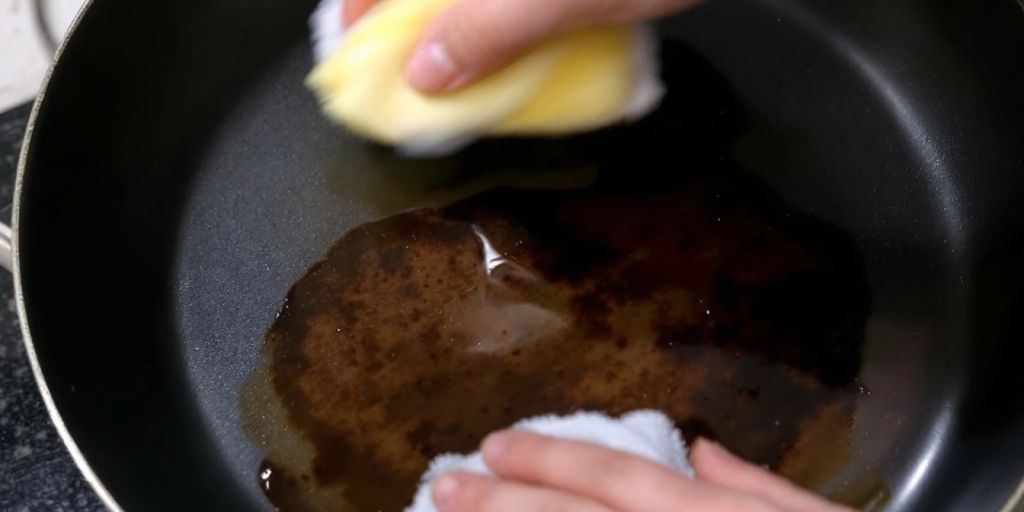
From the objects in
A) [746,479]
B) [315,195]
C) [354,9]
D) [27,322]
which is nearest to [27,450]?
[27,322]

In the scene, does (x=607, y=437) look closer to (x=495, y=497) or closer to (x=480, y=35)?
(x=495, y=497)

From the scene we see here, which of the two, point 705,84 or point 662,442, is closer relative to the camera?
point 662,442

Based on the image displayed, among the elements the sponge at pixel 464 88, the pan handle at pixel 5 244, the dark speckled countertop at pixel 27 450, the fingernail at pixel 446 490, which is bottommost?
the dark speckled countertop at pixel 27 450

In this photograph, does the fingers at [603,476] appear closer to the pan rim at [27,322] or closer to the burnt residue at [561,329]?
the burnt residue at [561,329]

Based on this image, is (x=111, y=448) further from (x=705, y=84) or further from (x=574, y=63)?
(x=705, y=84)

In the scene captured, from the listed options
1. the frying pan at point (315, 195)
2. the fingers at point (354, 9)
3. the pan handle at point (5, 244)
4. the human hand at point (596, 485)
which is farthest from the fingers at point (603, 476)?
the pan handle at point (5, 244)

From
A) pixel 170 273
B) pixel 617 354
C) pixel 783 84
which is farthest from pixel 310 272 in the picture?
pixel 783 84
